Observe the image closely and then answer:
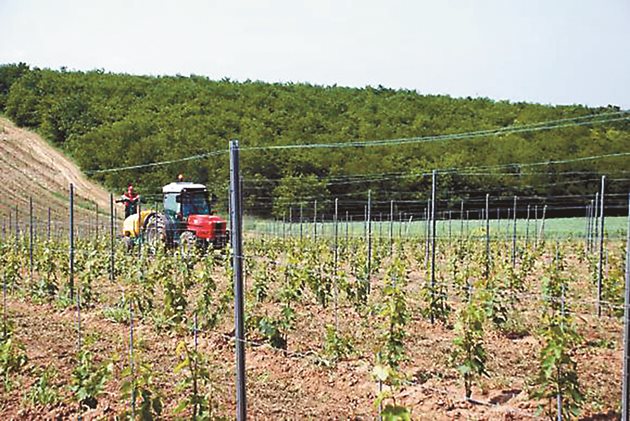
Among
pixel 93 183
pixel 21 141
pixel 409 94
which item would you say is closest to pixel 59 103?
A: pixel 21 141

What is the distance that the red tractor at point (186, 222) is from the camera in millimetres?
14227

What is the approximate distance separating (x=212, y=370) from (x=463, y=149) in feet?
93.4

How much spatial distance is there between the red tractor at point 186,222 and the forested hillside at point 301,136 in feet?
15.5

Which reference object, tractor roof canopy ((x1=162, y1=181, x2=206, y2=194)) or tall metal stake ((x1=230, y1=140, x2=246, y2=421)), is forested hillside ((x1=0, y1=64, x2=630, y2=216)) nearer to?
tractor roof canopy ((x1=162, y1=181, x2=206, y2=194))

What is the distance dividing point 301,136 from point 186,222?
24.6m

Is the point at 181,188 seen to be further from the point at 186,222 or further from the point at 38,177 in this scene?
→ the point at 38,177

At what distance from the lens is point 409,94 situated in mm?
51688

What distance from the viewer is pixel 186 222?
14.7 metres

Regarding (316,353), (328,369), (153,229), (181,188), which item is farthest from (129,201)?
(328,369)

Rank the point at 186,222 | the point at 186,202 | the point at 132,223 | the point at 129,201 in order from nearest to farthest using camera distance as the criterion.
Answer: the point at 186,222 < the point at 186,202 < the point at 129,201 < the point at 132,223

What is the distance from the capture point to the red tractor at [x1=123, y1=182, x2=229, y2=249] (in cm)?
1423

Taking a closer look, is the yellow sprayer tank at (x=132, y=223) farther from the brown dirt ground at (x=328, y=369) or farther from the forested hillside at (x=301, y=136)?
the brown dirt ground at (x=328, y=369)

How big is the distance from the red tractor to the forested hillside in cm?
472

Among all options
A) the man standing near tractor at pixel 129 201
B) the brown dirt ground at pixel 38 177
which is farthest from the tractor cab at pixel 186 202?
the brown dirt ground at pixel 38 177
